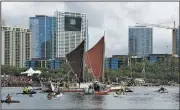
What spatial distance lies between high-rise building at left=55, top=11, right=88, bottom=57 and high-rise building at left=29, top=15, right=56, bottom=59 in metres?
3.56

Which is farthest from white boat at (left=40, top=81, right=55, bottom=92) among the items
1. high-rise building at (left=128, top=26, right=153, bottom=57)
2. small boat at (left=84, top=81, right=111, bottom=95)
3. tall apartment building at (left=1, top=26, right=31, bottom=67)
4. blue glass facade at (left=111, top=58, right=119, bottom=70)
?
high-rise building at (left=128, top=26, right=153, bottom=57)

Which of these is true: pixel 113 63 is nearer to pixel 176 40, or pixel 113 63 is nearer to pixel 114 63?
pixel 114 63

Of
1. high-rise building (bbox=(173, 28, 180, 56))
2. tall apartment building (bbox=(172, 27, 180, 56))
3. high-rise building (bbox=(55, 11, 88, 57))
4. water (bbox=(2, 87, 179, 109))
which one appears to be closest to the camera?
water (bbox=(2, 87, 179, 109))

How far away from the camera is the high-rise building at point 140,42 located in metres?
186

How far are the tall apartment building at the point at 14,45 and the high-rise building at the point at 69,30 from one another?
9.86 meters

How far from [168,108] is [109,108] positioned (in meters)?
5.00

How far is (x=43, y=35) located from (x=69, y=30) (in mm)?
39501

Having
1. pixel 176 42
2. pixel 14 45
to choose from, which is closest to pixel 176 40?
pixel 176 42

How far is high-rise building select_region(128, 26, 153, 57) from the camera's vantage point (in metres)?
186

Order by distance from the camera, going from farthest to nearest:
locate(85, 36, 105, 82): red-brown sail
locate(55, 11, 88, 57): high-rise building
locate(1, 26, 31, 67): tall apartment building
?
locate(1, 26, 31, 67): tall apartment building, locate(55, 11, 88, 57): high-rise building, locate(85, 36, 105, 82): red-brown sail

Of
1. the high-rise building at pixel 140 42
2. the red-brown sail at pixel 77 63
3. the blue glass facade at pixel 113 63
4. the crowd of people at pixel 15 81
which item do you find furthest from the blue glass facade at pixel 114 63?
the red-brown sail at pixel 77 63

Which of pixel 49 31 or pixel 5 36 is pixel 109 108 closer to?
pixel 5 36

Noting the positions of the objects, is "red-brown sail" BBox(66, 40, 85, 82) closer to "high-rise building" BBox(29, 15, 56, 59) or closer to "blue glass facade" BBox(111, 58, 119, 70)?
"high-rise building" BBox(29, 15, 56, 59)

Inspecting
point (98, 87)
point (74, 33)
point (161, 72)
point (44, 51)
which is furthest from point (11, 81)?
point (44, 51)
